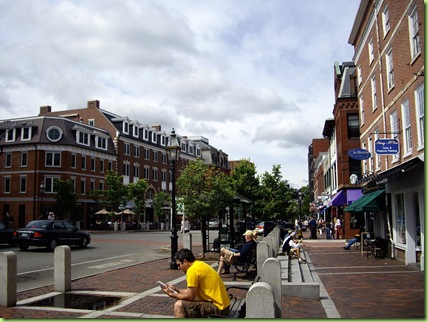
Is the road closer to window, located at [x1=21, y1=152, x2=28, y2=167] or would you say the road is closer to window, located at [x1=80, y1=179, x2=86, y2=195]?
window, located at [x1=21, y1=152, x2=28, y2=167]

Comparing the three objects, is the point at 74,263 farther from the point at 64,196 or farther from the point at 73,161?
the point at 73,161

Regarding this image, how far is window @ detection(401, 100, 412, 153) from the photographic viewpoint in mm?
15352

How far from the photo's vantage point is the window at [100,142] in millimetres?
53844

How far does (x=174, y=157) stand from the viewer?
15.4 metres

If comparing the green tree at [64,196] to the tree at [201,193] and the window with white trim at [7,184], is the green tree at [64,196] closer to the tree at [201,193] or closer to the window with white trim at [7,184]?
the window with white trim at [7,184]

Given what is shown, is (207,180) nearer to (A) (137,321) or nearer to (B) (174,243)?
(B) (174,243)

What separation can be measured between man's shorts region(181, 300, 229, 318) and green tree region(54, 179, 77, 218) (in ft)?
136

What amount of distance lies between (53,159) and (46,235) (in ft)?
100

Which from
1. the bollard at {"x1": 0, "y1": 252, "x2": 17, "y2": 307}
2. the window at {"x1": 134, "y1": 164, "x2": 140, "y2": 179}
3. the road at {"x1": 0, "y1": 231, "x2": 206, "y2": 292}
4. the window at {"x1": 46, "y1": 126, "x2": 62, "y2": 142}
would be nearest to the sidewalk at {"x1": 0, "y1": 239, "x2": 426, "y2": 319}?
the bollard at {"x1": 0, "y1": 252, "x2": 17, "y2": 307}

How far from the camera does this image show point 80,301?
9.02 m

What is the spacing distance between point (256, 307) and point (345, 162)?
1157 inches

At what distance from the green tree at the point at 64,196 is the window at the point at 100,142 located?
9769mm

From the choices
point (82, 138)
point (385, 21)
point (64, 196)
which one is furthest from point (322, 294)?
point (82, 138)

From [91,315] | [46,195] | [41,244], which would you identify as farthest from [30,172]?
[91,315]
